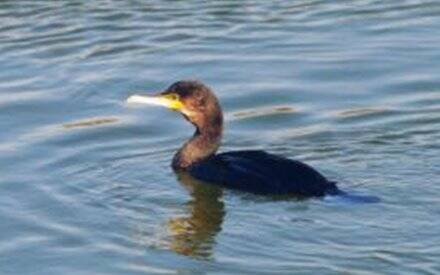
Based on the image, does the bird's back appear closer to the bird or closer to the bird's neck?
the bird

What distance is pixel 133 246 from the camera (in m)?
12.9

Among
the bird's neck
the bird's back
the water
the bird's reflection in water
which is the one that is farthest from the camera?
the bird's neck

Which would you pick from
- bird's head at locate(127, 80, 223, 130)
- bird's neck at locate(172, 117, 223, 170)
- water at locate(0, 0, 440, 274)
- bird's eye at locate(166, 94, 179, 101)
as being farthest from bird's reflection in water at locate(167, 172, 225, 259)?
bird's eye at locate(166, 94, 179, 101)

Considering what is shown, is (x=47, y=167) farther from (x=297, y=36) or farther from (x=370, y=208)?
(x=297, y=36)

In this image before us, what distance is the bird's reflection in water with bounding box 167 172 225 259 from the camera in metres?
13.0

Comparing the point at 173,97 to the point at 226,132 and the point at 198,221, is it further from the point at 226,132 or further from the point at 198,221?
the point at 198,221

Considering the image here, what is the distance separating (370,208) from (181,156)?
1.94 meters

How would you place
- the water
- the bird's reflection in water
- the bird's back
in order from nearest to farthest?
the water
the bird's reflection in water
the bird's back

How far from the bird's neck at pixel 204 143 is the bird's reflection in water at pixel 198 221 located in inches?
7.3

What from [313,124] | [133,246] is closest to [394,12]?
[313,124]

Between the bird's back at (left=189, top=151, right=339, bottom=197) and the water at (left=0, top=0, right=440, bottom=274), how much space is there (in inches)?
4.4

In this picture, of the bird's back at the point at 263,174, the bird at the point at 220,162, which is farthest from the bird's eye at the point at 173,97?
the bird's back at the point at 263,174

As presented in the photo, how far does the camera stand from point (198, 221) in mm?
13805

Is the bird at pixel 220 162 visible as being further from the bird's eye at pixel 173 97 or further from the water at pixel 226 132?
the water at pixel 226 132
